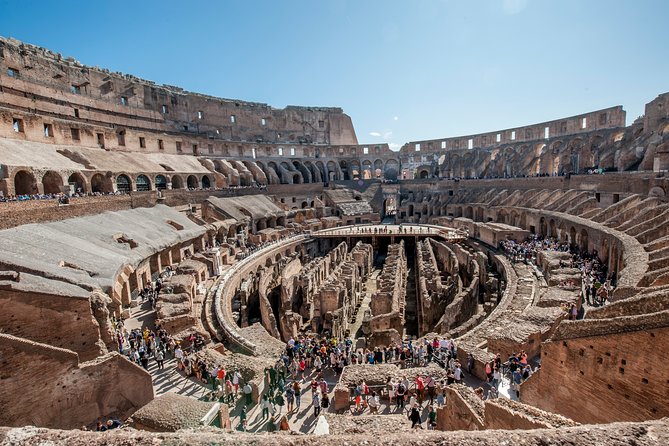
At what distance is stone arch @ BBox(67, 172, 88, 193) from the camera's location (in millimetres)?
23594

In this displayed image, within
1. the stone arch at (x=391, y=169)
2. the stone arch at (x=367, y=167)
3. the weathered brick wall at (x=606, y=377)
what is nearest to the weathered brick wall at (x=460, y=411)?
the weathered brick wall at (x=606, y=377)

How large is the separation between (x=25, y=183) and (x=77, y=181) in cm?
342

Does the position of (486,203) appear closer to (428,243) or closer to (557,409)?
(428,243)

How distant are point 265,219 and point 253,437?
2940cm

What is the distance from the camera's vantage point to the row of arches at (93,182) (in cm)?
2080

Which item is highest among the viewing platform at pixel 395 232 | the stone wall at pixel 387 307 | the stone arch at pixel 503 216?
the stone arch at pixel 503 216

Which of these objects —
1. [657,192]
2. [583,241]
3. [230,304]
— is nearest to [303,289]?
[230,304]

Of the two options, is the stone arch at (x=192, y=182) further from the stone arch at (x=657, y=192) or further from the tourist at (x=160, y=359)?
the stone arch at (x=657, y=192)

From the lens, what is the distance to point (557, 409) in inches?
290

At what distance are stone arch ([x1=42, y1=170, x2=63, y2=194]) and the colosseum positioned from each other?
0.78 ft

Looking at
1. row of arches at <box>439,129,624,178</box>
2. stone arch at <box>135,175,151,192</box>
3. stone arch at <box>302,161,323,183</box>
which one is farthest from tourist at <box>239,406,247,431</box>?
stone arch at <box>302,161,323,183</box>

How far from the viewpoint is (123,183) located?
1101 inches

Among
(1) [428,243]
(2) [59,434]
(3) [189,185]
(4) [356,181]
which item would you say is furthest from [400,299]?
(4) [356,181]

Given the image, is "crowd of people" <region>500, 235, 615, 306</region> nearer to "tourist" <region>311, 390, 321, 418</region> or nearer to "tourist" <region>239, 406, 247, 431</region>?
"tourist" <region>311, 390, 321, 418</region>
